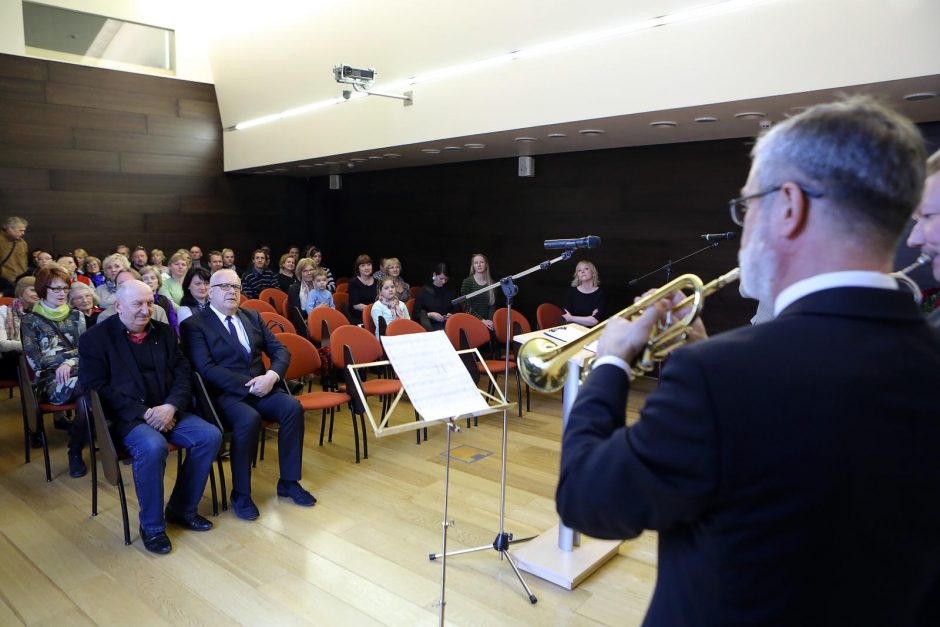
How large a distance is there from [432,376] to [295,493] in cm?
168

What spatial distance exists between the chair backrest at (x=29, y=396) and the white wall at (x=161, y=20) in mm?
6381

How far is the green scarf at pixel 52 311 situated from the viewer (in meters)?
4.43

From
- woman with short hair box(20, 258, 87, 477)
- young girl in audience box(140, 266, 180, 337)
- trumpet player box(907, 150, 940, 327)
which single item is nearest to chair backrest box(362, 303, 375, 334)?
young girl in audience box(140, 266, 180, 337)

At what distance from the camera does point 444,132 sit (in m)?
6.63

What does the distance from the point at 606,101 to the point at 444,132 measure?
196cm

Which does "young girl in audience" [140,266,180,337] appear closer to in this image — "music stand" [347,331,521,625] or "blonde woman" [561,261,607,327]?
"music stand" [347,331,521,625]

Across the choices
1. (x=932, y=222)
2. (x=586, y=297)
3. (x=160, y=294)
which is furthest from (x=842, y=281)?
(x=160, y=294)

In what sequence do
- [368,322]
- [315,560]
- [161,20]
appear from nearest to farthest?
[315,560], [368,322], [161,20]

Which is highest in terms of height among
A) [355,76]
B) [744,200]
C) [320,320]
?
[355,76]

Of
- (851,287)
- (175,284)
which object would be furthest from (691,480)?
(175,284)

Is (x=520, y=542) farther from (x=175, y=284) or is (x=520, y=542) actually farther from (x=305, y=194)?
(x=305, y=194)

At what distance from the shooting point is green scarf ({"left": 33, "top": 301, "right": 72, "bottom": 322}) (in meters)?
4.43

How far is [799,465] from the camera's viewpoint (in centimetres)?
81

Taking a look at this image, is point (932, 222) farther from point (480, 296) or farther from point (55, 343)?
point (480, 296)
